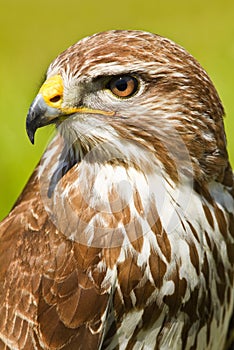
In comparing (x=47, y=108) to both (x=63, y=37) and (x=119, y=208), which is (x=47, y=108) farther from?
(x=63, y=37)

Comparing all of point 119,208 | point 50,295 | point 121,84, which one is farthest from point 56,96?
point 50,295

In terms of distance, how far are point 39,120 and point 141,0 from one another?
6.39 meters

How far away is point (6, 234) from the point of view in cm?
498

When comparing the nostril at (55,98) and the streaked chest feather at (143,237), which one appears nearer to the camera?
the nostril at (55,98)

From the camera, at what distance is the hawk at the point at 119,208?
463cm

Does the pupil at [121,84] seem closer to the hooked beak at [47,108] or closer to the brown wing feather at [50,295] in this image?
the hooked beak at [47,108]

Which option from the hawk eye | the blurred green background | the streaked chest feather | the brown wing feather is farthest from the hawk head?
the blurred green background

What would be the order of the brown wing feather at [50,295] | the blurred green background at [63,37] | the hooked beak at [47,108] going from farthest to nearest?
1. the blurred green background at [63,37]
2. the brown wing feather at [50,295]
3. the hooked beak at [47,108]

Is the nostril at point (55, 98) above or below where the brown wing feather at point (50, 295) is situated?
above

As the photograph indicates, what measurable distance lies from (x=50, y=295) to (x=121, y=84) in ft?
2.96

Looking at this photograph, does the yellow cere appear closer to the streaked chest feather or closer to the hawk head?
the hawk head

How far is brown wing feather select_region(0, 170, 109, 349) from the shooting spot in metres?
4.74

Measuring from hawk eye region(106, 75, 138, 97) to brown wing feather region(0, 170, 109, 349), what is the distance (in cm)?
63

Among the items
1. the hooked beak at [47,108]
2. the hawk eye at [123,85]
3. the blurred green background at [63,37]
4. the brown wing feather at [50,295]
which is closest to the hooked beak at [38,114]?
the hooked beak at [47,108]
